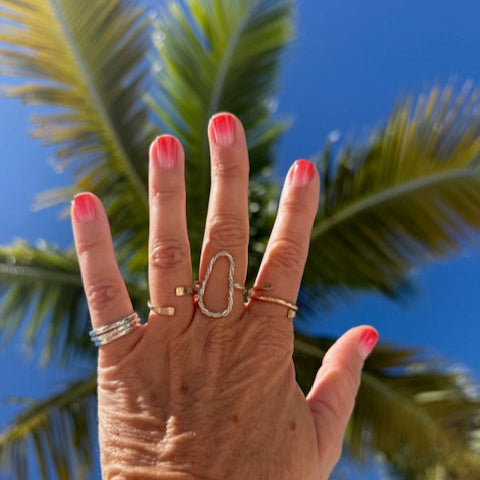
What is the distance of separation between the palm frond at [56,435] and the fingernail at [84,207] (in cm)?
367

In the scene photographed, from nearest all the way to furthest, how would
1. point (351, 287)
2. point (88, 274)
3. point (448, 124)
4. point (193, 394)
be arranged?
point (193, 394), point (88, 274), point (448, 124), point (351, 287)

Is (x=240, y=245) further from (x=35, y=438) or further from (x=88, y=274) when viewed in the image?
(x=35, y=438)

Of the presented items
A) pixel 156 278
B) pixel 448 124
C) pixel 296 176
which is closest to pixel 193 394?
pixel 156 278

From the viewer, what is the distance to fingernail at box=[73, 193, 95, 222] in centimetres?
214

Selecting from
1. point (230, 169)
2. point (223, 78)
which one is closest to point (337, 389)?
point (230, 169)

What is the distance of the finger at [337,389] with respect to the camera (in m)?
2.14

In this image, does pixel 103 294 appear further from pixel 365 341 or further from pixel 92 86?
pixel 92 86

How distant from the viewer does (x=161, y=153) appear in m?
2.16

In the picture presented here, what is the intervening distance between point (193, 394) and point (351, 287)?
356 cm

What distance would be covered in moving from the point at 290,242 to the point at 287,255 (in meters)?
0.07

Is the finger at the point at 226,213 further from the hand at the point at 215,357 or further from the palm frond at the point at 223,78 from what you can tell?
the palm frond at the point at 223,78

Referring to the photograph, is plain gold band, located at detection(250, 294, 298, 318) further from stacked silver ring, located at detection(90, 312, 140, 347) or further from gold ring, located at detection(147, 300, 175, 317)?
stacked silver ring, located at detection(90, 312, 140, 347)

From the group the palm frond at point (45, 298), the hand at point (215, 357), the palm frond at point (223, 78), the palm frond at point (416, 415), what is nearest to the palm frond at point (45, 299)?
the palm frond at point (45, 298)

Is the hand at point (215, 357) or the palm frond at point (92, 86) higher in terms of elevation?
the palm frond at point (92, 86)
